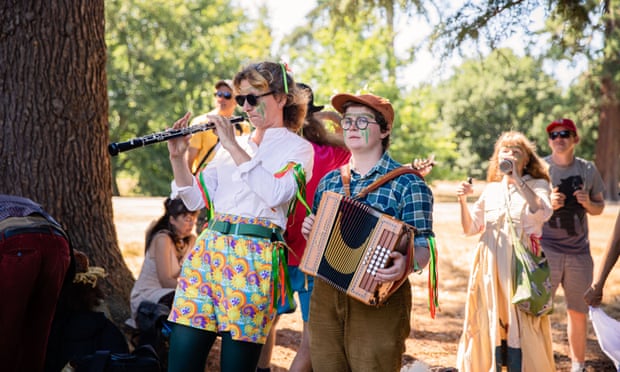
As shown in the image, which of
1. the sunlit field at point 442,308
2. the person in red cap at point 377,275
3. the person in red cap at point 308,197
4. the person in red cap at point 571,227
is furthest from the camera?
the sunlit field at point 442,308

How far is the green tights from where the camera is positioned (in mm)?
3293

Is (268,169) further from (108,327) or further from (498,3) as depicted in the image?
(498,3)

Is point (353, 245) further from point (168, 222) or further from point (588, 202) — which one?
point (588, 202)

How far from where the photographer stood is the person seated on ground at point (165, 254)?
199 inches

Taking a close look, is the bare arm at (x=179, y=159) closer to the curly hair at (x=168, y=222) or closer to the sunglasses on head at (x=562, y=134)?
the curly hair at (x=168, y=222)

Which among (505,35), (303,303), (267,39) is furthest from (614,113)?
(303,303)

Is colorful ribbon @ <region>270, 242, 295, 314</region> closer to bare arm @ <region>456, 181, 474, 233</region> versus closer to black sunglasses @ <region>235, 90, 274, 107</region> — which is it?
black sunglasses @ <region>235, 90, 274, 107</region>

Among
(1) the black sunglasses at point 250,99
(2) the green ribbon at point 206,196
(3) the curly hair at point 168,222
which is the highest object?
(1) the black sunglasses at point 250,99

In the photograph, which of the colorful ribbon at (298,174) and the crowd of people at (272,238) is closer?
the crowd of people at (272,238)

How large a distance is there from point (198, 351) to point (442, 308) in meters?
Answer: 6.02

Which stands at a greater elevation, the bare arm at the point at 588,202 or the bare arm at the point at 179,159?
the bare arm at the point at 179,159

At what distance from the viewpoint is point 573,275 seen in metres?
5.87

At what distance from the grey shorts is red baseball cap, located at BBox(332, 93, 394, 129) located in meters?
3.03

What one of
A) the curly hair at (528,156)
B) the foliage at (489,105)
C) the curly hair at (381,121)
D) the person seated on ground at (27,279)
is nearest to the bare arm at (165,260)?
the person seated on ground at (27,279)
